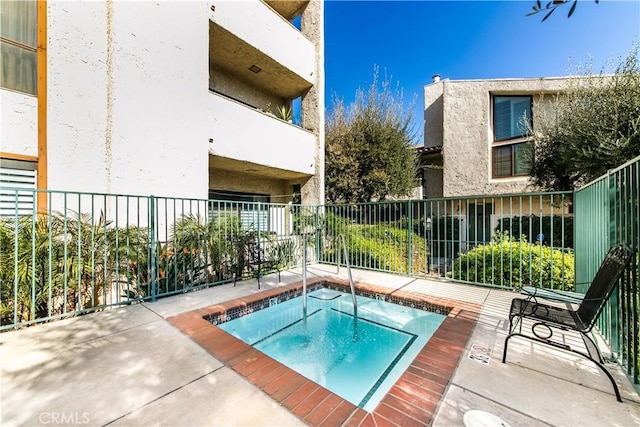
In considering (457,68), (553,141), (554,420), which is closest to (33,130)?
(554,420)

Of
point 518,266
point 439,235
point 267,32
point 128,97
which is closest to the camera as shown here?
point 518,266

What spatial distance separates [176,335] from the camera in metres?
3.07

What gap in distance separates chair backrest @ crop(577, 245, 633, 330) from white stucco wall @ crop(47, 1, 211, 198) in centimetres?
698

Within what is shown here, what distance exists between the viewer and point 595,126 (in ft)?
25.3

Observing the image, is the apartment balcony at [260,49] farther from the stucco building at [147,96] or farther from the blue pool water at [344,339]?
the blue pool water at [344,339]

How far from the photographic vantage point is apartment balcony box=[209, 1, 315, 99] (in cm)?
714

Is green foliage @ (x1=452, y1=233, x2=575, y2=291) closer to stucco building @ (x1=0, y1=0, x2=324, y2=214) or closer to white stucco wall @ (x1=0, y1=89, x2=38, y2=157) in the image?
stucco building @ (x1=0, y1=0, x2=324, y2=214)

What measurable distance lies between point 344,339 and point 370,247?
3939 millimetres

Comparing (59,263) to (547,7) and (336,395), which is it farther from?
(547,7)

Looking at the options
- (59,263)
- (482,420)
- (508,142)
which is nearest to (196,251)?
(59,263)

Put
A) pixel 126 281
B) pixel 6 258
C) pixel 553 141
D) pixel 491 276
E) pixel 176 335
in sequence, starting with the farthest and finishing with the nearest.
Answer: pixel 553 141, pixel 491 276, pixel 126 281, pixel 6 258, pixel 176 335

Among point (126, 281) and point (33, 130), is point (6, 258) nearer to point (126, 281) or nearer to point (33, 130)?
point (126, 281)

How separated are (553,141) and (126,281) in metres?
14.1

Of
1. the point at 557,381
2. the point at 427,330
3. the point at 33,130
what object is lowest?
the point at 427,330
